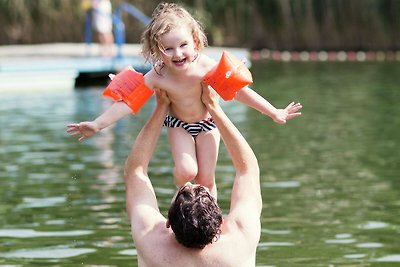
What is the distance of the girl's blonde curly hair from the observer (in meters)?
5.36

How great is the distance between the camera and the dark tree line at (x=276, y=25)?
3125 centimetres

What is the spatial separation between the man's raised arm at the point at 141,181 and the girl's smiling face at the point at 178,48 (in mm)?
329

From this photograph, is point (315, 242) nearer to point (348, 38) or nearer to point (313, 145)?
point (313, 145)

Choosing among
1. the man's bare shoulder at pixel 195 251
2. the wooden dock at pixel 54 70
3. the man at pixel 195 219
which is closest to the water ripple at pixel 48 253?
the man at pixel 195 219

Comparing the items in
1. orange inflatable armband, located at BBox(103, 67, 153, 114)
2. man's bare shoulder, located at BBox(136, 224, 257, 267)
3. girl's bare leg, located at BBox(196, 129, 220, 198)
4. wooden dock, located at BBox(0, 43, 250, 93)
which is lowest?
man's bare shoulder, located at BBox(136, 224, 257, 267)

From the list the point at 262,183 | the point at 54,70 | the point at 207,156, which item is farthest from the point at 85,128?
the point at 54,70

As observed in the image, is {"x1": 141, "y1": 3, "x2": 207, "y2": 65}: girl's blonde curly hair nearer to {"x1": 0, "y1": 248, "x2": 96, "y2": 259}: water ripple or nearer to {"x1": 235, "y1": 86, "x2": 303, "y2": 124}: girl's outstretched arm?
{"x1": 235, "y1": 86, "x2": 303, "y2": 124}: girl's outstretched arm

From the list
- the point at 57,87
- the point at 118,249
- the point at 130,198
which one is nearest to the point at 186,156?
the point at 130,198

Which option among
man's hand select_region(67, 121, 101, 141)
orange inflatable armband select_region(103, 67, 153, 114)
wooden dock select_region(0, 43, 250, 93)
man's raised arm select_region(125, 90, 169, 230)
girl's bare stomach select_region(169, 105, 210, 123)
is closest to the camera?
man's raised arm select_region(125, 90, 169, 230)

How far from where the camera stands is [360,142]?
13.3 meters

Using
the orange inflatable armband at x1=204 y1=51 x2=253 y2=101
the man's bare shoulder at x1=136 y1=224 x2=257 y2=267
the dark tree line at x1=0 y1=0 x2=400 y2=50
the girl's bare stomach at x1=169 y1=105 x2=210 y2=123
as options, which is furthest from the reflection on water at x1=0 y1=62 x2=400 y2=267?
the dark tree line at x1=0 y1=0 x2=400 y2=50

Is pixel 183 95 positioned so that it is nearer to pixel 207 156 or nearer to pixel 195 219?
pixel 207 156

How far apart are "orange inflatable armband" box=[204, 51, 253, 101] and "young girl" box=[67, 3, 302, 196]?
10cm

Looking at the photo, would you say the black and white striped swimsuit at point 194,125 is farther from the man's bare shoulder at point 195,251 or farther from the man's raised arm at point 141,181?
the man's bare shoulder at point 195,251
